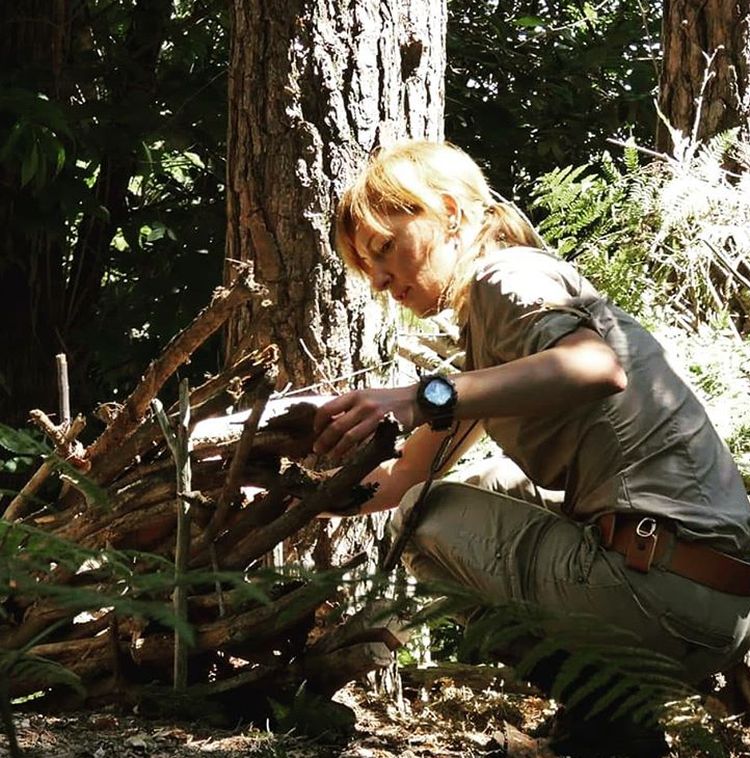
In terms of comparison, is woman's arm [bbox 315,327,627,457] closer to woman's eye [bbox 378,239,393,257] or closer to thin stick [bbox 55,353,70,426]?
woman's eye [bbox 378,239,393,257]

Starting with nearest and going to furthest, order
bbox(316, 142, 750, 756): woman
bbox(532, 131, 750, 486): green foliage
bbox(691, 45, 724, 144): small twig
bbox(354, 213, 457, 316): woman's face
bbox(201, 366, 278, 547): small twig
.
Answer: bbox(316, 142, 750, 756): woman, bbox(201, 366, 278, 547): small twig, bbox(354, 213, 457, 316): woman's face, bbox(532, 131, 750, 486): green foliage, bbox(691, 45, 724, 144): small twig

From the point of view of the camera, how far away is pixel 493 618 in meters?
1.96

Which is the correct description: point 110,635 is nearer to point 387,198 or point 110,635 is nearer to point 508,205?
point 387,198

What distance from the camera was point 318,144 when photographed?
12.7ft

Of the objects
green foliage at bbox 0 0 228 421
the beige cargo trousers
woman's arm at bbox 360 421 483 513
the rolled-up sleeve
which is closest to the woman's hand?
the rolled-up sleeve

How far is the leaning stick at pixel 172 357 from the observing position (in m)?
2.93

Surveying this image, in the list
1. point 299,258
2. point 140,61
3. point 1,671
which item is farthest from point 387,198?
point 140,61

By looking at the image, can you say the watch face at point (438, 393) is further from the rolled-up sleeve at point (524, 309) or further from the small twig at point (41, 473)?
the small twig at point (41, 473)

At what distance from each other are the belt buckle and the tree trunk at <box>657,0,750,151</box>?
3.02 metres

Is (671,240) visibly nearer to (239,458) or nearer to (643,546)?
(643,546)

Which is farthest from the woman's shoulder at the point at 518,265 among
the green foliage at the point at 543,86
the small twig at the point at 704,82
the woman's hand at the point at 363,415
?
the green foliage at the point at 543,86

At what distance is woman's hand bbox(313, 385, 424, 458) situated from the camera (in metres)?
2.59

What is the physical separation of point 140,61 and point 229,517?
14.7 feet

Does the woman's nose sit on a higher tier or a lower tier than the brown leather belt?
higher
